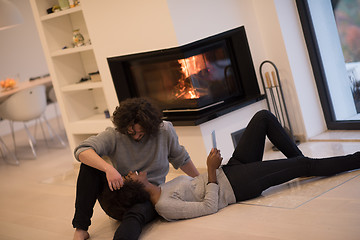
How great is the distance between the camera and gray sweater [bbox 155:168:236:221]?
291cm

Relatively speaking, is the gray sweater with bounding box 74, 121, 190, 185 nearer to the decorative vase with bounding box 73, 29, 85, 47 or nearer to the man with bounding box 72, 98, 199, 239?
the man with bounding box 72, 98, 199, 239

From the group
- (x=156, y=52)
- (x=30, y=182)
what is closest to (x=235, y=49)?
(x=156, y=52)

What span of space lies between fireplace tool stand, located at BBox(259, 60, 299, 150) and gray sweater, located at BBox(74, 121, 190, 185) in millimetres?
1293

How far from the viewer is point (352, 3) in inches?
153

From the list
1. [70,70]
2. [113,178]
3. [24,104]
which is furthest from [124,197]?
[24,104]

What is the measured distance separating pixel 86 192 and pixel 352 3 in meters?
2.37

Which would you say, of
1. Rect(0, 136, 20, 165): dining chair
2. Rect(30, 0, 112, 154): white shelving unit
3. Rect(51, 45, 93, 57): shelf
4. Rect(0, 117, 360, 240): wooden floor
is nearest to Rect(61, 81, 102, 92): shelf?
Rect(30, 0, 112, 154): white shelving unit

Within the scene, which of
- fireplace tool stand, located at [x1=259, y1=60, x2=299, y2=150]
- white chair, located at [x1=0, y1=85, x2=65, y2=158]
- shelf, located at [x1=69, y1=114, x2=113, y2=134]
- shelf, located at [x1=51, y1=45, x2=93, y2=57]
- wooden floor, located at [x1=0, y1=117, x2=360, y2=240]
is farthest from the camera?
white chair, located at [x1=0, y1=85, x2=65, y2=158]

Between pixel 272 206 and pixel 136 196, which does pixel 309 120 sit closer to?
pixel 272 206

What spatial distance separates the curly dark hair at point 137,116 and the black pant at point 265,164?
19.5 inches

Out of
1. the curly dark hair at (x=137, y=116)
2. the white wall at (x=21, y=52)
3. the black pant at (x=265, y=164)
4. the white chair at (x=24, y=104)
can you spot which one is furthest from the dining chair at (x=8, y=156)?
the black pant at (x=265, y=164)

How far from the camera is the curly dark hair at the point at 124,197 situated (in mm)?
2967

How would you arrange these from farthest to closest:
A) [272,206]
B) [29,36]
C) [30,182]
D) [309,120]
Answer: [29,36] → [30,182] → [309,120] → [272,206]

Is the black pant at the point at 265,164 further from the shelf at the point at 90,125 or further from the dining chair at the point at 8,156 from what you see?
the dining chair at the point at 8,156
